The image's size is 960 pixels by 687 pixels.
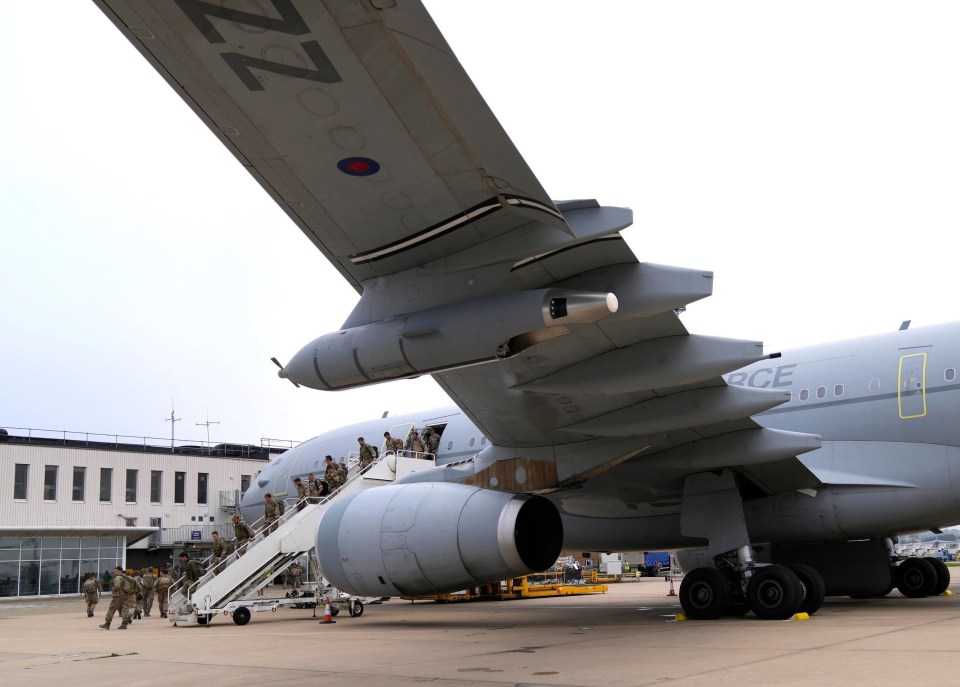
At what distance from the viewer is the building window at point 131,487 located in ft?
121

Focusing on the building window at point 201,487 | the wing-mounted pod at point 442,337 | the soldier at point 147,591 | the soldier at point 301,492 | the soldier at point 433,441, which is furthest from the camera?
the building window at point 201,487

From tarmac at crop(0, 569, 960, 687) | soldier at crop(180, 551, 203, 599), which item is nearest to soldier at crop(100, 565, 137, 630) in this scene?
tarmac at crop(0, 569, 960, 687)

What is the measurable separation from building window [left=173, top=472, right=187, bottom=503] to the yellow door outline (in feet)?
109

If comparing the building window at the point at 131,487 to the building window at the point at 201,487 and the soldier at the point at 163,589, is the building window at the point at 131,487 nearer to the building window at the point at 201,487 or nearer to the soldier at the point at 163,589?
the building window at the point at 201,487

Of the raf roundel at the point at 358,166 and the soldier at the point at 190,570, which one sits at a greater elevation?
the raf roundel at the point at 358,166

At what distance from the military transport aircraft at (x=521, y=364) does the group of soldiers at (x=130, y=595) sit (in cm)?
639

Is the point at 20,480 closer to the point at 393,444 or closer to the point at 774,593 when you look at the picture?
the point at 393,444

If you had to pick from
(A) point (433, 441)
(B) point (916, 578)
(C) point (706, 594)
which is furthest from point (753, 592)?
(A) point (433, 441)

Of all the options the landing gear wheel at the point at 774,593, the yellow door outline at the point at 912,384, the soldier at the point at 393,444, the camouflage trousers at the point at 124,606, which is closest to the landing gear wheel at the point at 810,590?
the landing gear wheel at the point at 774,593

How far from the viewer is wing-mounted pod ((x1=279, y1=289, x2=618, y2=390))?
6.66 m

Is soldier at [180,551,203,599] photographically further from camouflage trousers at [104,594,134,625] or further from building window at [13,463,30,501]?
building window at [13,463,30,501]

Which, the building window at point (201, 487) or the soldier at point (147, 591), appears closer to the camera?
the soldier at point (147, 591)

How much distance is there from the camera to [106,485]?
36.2 meters

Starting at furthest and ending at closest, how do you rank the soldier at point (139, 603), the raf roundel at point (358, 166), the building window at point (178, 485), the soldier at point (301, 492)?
1. the building window at point (178, 485)
2. the soldier at point (301, 492)
3. the soldier at point (139, 603)
4. the raf roundel at point (358, 166)
